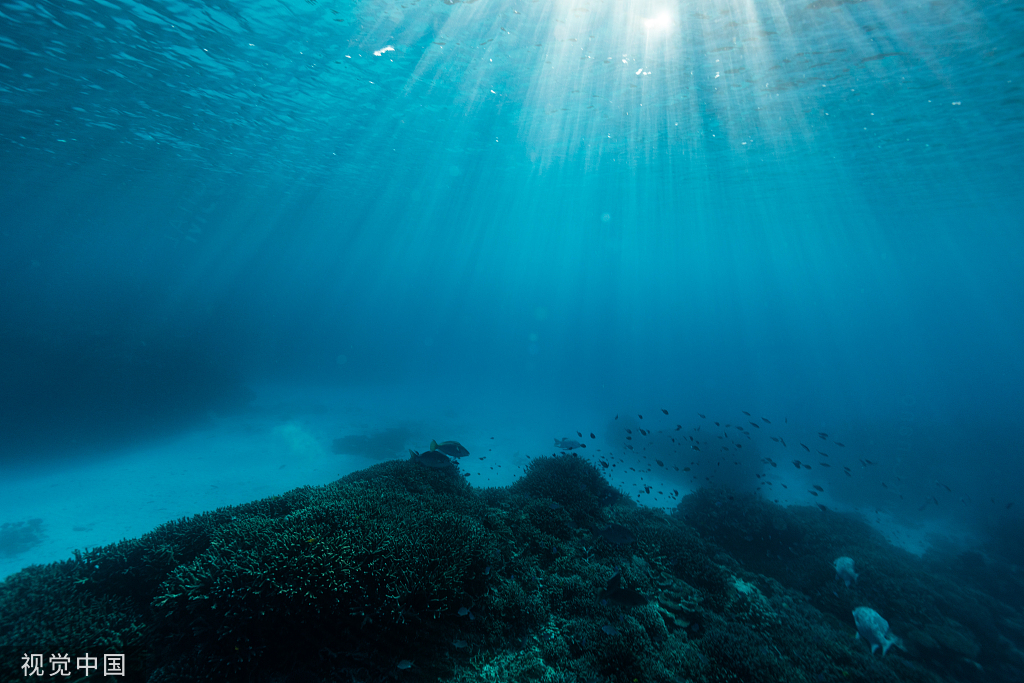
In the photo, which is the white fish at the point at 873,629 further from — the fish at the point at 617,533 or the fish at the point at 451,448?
the fish at the point at 451,448

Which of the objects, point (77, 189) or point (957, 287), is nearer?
point (77, 189)

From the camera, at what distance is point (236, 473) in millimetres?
21141

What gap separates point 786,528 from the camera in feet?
40.7

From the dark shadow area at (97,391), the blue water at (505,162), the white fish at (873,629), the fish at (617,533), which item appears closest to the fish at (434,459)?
the fish at (617,533)

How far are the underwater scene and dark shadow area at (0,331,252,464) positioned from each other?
7.8 inches

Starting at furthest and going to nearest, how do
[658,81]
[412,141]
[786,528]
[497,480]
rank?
1. [412,141]
2. [497,480]
3. [658,81]
4. [786,528]

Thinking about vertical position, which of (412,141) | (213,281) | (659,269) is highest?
(412,141)

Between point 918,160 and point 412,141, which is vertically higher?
point 918,160

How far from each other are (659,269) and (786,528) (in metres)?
94.2

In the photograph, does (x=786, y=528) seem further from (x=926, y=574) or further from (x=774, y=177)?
(x=774, y=177)

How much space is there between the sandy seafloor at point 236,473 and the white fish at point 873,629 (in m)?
5.86

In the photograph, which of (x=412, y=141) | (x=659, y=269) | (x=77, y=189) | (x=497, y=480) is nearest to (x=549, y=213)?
(x=412, y=141)

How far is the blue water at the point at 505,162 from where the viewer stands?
565 inches

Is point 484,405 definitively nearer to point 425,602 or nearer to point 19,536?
point 19,536
